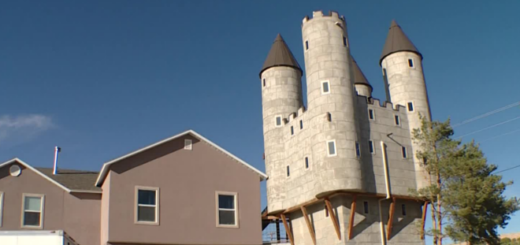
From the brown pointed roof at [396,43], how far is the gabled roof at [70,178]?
28.1 metres

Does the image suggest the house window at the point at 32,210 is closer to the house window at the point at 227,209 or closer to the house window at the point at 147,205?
the house window at the point at 147,205

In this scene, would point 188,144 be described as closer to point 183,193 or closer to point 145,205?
point 183,193

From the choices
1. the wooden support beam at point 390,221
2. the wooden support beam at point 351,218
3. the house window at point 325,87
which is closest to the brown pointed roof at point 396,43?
the house window at point 325,87

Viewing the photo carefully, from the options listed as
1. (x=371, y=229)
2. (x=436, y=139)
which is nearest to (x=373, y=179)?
(x=371, y=229)

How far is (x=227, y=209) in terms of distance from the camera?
1009 inches

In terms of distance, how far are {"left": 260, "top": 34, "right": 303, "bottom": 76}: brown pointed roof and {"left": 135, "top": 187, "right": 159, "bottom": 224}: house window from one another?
27.1m

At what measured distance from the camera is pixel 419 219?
43.5 meters

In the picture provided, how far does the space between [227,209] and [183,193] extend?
2099mm

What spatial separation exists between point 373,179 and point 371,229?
138 inches

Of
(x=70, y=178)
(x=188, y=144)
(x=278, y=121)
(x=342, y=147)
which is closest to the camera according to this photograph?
(x=188, y=144)

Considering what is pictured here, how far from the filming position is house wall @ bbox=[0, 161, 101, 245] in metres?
25.0

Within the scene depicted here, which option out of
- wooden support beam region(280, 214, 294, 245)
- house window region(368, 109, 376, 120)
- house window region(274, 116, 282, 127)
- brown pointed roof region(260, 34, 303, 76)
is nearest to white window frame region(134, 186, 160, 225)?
house window region(368, 109, 376, 120)

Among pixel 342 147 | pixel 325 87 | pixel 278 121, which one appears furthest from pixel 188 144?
pixel 278 121

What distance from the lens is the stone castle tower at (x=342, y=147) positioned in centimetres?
3997
